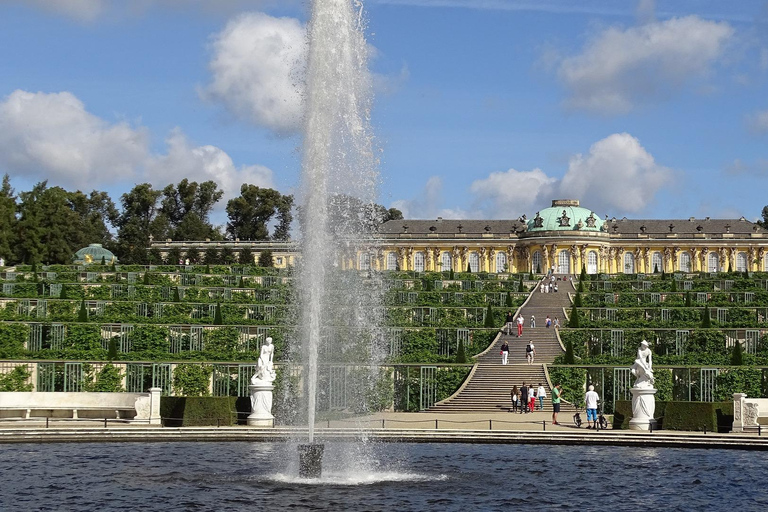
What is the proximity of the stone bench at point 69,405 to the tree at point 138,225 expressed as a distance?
58.0 m

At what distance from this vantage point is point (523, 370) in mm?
37406

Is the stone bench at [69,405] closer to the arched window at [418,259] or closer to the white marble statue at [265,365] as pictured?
the white marble statue at [265,365]

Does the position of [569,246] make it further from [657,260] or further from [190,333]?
[190,333]

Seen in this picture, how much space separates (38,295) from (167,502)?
35.2 meters

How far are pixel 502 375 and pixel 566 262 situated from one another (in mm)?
63925

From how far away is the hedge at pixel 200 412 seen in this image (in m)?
28.8

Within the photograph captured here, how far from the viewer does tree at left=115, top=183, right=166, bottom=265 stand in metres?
93.9

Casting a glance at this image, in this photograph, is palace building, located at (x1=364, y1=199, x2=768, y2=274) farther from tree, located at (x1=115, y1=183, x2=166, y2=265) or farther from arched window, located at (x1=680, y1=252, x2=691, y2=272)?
tree, located at (x1=115, y1=183, x2=166, y2=265)

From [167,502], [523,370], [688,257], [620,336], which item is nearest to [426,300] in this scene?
[620,336]

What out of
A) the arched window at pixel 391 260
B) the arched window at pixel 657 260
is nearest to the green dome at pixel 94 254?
the arched window at pixel 391 260

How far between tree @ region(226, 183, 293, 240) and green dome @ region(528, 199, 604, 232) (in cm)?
2287

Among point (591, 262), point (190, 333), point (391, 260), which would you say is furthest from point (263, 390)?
point (391, 260)

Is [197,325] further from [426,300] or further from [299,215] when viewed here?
[299,215]

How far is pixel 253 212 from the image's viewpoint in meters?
107
